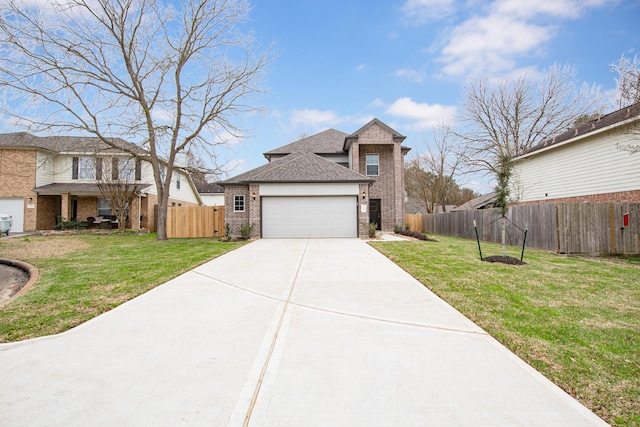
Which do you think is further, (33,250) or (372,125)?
(372,125)

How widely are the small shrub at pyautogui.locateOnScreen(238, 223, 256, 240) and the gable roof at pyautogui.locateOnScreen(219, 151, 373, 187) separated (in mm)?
2252

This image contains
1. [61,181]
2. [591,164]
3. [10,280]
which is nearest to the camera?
[10,280]

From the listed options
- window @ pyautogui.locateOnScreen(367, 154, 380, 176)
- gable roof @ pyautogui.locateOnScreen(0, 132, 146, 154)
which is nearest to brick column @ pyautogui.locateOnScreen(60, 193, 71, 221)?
gable roof @ pyautogui.locateOnScreen(0, 132, 146, 154)

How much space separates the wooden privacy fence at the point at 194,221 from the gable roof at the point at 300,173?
3.03 m

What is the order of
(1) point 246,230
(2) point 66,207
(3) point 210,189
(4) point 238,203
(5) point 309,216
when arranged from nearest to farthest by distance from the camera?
(1) point 246,230 → (5) point 309,216 → (4) point 238,203 → (2) point 66,207 → (3) point 210,189

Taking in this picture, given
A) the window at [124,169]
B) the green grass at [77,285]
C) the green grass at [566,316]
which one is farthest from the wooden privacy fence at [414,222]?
the window at [124,169]

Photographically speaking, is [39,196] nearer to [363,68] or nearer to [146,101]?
[146,101]

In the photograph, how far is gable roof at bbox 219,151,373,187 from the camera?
53.0 feet

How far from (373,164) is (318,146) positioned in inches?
181

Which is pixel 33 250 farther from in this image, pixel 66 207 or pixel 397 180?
pixel 397 180

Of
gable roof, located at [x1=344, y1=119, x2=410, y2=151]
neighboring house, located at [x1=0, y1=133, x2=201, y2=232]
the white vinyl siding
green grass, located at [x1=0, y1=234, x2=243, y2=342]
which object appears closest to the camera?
green grass, located at [x1=0, y1=234, x2=243, y2=342]

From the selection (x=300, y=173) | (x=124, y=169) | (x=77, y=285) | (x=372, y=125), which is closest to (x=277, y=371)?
(x=77, y=285)

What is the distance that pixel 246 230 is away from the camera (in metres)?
15.7

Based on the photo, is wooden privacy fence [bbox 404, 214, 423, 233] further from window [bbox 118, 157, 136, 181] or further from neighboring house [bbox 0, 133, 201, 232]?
window [bbox 118, 157, 136, 181]
